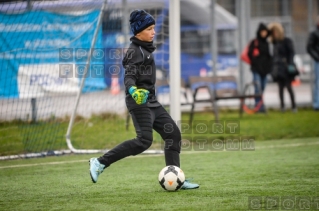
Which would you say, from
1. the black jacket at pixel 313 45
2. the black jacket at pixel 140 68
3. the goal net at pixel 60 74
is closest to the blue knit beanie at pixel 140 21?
the black jacket at pixel 140 68

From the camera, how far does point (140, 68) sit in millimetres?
6531

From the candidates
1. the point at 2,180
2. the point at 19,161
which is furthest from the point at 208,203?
the point at 19,161

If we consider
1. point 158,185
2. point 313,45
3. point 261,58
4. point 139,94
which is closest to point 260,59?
point 261,58

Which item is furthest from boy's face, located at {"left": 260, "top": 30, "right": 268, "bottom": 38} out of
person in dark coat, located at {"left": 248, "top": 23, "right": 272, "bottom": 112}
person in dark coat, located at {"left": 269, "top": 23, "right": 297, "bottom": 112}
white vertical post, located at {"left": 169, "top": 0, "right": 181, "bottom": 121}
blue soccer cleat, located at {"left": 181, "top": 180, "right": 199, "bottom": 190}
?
blue soccer cleat, located at {"left": 181, "top": 180, "right": 199, "bottom": 190}

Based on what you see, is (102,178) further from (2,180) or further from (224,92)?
(224,92)

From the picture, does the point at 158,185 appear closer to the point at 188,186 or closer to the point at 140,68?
the point at 188,186

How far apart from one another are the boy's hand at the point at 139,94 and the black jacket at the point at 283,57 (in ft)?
34.1

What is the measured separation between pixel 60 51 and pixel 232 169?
12.4 feet

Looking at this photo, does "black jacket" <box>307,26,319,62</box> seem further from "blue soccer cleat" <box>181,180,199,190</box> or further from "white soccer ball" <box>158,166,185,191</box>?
"white soccer ball" <box>158,166,185,191</box>

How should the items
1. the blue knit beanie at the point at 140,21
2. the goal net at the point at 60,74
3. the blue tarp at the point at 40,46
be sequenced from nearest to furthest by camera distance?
the blue knit beanie at the point at 140,21 < the blue tarp at the point at 40,46 < the goal net at the point at 60,74

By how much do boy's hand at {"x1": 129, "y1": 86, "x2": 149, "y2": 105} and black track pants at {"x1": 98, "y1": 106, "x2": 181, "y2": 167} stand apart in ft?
0.91

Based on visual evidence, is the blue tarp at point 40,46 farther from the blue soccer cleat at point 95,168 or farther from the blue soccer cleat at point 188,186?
the blue soccer cleat at point 188,186

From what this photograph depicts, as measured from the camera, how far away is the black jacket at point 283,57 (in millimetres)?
16172

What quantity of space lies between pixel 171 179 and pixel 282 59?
1049cm
